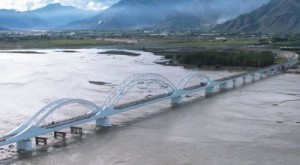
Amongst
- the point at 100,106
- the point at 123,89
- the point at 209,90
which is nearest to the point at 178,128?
the point at 123,89

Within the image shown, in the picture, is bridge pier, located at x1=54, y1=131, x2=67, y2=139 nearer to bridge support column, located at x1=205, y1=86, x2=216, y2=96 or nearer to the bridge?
the bridge

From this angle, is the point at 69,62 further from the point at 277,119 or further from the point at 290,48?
the point at 277,119

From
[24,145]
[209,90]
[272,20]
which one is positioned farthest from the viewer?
[272,20]

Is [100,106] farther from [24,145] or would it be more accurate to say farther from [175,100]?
[175,100]

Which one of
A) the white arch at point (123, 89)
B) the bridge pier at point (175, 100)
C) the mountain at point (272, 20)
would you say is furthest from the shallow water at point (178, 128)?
the mountain at point (272, 20)

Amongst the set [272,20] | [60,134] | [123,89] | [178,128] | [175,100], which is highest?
[272,20]

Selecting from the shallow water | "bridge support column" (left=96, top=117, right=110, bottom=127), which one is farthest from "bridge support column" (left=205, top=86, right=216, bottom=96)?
"bridge support column" (left=96, top=117, right=110, bottom=127)

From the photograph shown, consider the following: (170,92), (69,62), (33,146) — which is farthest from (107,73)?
(33,146)
